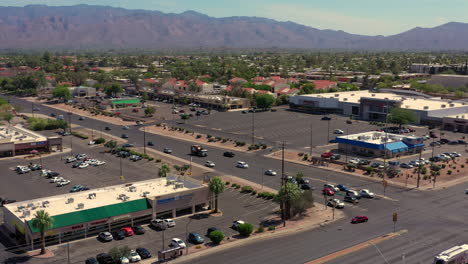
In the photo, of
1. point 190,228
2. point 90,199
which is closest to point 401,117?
point 190,228

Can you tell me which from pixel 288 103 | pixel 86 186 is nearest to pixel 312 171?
pixel 86 186

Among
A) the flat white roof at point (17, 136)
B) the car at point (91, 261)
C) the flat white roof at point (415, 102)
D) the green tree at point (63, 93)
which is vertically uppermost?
the flat white roof at point (415, 102)

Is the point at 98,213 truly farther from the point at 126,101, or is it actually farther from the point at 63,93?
the point at 63,93

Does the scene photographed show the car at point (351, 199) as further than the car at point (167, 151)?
No

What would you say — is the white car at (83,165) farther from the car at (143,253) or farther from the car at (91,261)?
the car at (91,261)

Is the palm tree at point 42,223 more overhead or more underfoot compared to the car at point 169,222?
more overhead

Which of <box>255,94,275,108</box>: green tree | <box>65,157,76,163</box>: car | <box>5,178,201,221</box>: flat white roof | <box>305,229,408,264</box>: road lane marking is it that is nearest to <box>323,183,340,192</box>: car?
<box>305,229,408,264</box>: road lane marking

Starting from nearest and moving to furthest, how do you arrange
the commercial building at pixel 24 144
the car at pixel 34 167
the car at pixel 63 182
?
the car at pixel 63 182 → the car at pixel 34 167 → the commercial building at pixel 24 144

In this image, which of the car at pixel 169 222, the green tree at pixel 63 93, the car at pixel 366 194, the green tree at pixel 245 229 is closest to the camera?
the green tree at pixel 245 229

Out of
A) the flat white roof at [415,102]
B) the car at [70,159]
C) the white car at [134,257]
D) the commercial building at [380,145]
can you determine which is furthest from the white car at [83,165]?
the flat white roof at [415,102]
